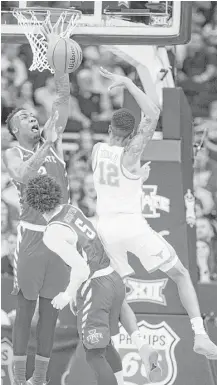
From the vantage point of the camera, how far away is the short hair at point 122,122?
6332 mm

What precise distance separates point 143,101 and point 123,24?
1362mm

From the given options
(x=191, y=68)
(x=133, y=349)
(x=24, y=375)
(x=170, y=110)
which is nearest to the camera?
(x=24, y=375)

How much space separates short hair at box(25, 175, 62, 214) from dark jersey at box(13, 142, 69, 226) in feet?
0.85

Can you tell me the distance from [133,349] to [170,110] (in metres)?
1.96

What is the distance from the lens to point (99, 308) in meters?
5.70

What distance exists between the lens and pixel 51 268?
6.30m

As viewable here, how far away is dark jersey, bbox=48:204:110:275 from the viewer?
585 centimetres

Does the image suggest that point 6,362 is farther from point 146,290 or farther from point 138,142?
point 138,142

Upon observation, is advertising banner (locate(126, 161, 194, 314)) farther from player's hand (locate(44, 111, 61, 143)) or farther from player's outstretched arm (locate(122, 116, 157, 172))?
player's hand (locate(44, 111, 61, 143))

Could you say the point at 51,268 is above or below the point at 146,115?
below

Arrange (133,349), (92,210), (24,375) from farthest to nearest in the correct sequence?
(92,210), (133,349), (24,375)

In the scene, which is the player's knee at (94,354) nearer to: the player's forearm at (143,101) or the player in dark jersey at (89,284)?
the player in dark jersey at (89,284)

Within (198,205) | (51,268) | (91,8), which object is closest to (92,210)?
(198,205)

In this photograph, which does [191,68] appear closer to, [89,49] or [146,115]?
[89,49]
